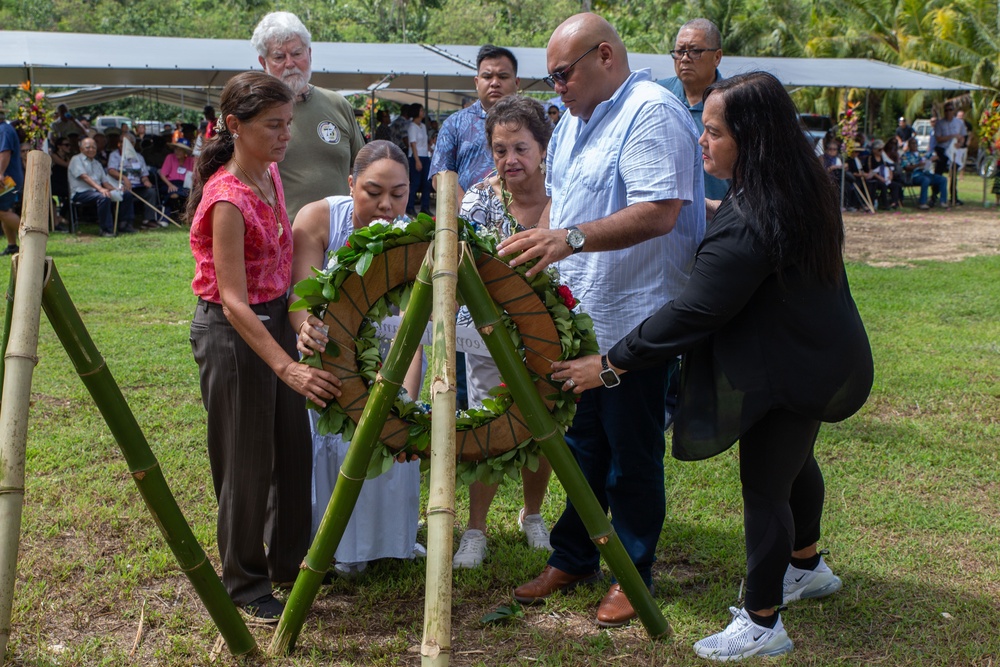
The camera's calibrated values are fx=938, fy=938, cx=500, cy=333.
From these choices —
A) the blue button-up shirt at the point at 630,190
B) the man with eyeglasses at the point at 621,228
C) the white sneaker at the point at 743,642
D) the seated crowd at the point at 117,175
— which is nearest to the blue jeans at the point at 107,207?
the seated crowd at the point at 117,175

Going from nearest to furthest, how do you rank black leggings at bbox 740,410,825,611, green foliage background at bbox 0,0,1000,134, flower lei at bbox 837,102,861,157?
black leggings at bbox 740,410,825,611 → flower lei at bbox 837,102,861,157 → green foliage background at bbox 0,0,1000,134

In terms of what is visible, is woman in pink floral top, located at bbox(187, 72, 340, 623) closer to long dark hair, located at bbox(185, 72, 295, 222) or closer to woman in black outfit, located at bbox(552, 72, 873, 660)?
long dark hair, located at bbox(185, 72, 295, 222)

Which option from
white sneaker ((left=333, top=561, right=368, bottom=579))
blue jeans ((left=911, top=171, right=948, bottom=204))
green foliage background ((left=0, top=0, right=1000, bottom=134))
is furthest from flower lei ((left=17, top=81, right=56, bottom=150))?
green foliage background ((left=0, top=0, right=1000, bottom=134))

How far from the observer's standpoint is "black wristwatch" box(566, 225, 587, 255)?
3027 mm

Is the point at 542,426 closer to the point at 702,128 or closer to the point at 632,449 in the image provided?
the point at 632,449

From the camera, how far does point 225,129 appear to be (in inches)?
135

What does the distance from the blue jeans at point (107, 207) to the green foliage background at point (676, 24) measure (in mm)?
18260

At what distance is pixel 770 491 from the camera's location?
319 centimetres

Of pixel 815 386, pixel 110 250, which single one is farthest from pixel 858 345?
pixel 110 250

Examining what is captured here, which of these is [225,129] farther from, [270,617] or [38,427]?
[38,427]

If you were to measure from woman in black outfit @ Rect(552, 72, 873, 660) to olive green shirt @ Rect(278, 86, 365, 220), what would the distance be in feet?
6.80

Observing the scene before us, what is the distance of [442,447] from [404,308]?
62 centimetres

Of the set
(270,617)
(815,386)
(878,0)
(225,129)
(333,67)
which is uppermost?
(878,0)

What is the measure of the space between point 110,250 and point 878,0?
29.6 m
